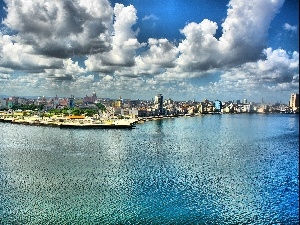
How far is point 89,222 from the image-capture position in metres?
20.7

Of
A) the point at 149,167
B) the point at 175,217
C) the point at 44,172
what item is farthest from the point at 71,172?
the point at 175,217

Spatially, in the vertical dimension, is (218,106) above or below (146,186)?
above

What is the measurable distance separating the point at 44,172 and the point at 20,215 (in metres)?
11.4

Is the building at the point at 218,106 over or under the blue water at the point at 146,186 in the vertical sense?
over

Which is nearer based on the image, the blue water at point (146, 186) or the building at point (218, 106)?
the blue water at point (146, 186)

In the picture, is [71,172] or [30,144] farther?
[30,144]

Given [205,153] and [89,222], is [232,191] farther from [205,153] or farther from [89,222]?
[205,153]

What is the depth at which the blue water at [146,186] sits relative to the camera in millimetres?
21938

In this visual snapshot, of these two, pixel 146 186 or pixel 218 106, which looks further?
pixel 218 106

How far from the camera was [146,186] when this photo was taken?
93.6 ft

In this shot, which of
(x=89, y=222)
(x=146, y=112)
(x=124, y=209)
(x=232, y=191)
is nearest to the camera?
(x=89, y=222)

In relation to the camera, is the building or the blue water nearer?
the blue water

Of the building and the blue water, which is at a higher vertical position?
the building

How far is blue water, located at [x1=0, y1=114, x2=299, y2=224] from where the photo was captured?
21.9 m
